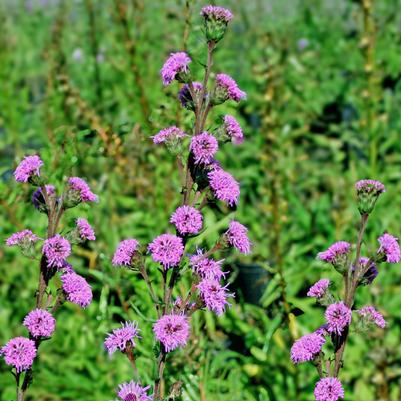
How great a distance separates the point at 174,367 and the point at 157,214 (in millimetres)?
979

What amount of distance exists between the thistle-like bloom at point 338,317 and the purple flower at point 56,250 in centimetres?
53

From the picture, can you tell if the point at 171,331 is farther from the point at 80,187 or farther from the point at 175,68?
the point at 175,68

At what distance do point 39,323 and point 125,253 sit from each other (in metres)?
0.22

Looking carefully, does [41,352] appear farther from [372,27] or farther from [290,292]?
[372,27]

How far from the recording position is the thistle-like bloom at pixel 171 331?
4.54 feet

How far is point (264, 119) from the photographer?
337 centimetres

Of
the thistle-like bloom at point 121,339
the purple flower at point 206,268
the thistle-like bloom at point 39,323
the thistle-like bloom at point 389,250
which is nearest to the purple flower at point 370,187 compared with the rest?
the thistle-like bloom at point 389,250

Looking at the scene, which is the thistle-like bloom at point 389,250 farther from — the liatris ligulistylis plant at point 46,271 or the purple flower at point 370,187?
the liatris ligulistylis plant at point 46,271

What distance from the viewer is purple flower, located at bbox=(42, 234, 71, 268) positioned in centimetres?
147

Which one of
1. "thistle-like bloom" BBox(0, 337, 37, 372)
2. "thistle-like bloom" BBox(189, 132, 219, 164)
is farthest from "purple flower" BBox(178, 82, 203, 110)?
"thistle-like bloom" BBox(0, 337, 37, 372)

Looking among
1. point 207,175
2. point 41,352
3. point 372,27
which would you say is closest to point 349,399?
point 41,352

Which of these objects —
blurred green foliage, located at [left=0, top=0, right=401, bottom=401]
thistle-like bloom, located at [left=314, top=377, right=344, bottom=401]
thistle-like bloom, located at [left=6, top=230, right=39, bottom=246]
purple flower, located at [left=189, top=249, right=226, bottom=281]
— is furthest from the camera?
blurred green foliage, located at [left=0, top=0, right=401, bottom=401]

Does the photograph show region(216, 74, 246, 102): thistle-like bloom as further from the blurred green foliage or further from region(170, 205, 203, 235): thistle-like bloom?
the blurred green foliage

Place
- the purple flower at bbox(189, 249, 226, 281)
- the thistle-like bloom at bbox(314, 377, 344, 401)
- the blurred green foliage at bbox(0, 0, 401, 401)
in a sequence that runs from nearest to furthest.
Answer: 1. the thistle-like bloom at bbox(314, 377, 344, 401)
2. the purple flower at bbox(189, 249, 226, 281)
3. the blurred green foliage at bbox(0, 0, 401, 401)
